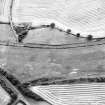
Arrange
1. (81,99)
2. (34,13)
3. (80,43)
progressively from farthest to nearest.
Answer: (34,13) → (80,43) → (81,99)

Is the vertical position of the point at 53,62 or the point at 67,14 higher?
the point at 67,14

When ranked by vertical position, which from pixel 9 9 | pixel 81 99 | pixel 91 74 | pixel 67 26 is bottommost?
pixel 81 99

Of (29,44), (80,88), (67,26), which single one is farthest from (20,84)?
(67,26)

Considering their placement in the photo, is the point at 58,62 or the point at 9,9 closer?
the point at 58,62

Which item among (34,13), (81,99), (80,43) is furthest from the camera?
(34,13)

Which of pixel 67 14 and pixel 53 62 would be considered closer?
pixel 53 62

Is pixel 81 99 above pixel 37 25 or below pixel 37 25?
below

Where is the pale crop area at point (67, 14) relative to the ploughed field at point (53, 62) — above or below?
above

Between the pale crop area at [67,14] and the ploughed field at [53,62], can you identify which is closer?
the ploughed field at [53,62]

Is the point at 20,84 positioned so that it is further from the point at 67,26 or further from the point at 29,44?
the point at 67,26

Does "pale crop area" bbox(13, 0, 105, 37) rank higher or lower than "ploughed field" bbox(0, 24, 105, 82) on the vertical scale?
higher

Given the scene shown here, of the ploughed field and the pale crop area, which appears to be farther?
the pale crop area
